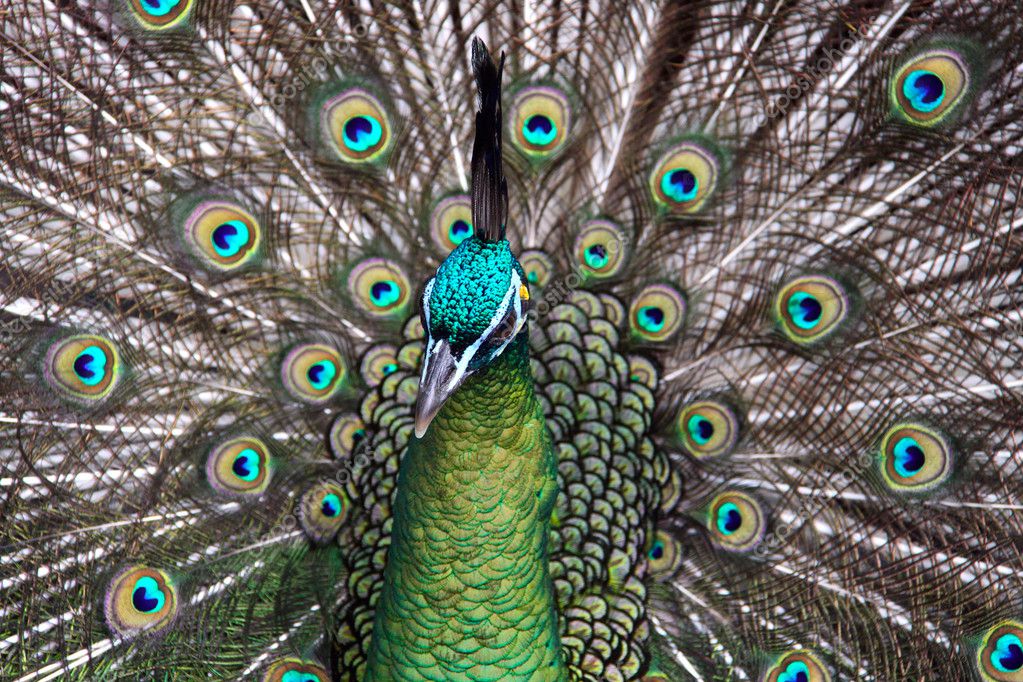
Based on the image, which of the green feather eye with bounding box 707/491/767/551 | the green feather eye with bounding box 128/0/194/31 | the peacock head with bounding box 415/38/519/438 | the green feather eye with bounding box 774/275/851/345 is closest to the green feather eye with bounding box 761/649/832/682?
the green feather eye with bounding box 707/491/767/551

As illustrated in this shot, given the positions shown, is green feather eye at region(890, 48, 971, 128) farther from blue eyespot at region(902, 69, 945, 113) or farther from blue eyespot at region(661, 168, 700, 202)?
blue eyespot at region(661, 168, 700, 202)

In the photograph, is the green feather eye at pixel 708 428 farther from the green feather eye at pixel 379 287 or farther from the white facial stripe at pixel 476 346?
the white facial stripe at pixel 476 346

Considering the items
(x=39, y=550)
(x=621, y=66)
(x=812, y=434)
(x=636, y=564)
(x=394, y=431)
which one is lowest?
(x=39, y=550)

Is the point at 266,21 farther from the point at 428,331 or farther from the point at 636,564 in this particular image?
the point at 636,564

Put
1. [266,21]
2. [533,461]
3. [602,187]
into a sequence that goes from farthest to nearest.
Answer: [602,187] < [266,21] < [533,461]

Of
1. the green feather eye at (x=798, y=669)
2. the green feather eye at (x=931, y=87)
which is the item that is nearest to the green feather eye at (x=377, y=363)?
the green feather eye at (x=798, y=669)

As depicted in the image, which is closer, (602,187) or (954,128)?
(954,128)

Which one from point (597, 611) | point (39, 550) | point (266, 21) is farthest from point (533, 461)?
point (266, 21)
